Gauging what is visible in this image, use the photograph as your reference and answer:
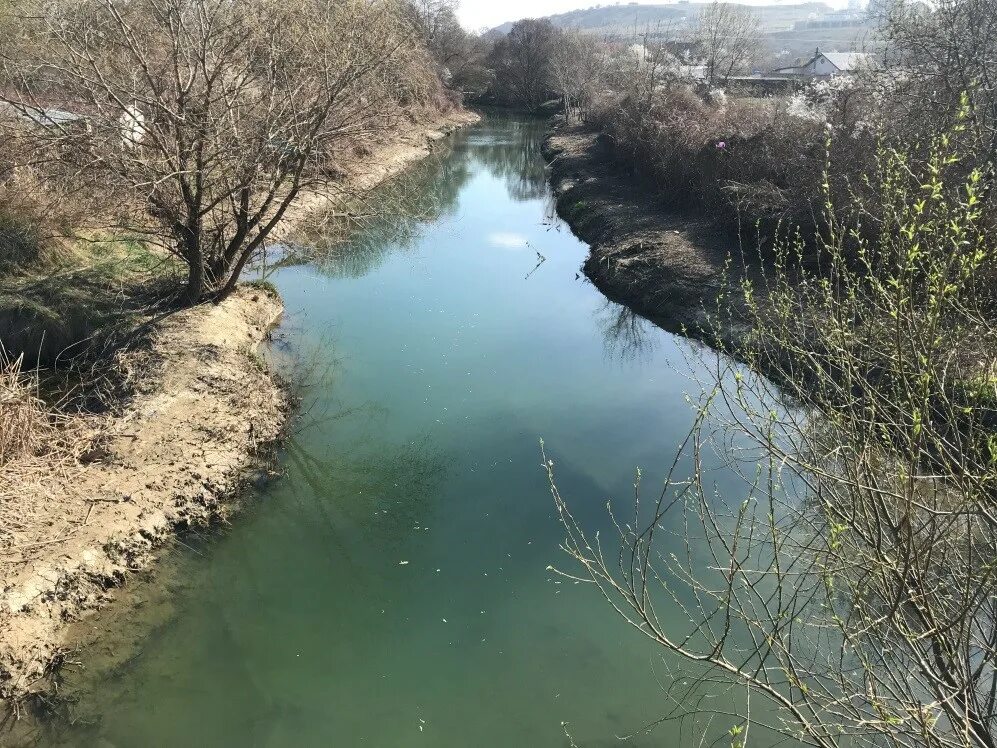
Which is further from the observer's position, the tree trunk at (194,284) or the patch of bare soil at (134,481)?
the tree trunk at (194,284)

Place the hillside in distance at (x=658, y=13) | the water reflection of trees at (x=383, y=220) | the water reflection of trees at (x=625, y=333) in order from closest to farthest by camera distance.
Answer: the water reflection of trees at (x=625, y=333)
the water reflection of trees at (x=383, y=220)
the hillside in distance at (x=658, y=13)

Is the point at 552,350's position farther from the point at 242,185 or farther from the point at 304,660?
the point at 304,660

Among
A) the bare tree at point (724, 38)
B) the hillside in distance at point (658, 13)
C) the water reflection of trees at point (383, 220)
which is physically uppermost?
the hillside in distance at point (658, 13)

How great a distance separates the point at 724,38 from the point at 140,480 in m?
33.8

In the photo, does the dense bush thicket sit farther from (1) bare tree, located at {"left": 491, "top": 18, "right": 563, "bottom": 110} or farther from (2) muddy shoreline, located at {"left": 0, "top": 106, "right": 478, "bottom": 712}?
(1) bare tree, located at {"left": 491, "top": 18, "right": 563, "bottom": 110}

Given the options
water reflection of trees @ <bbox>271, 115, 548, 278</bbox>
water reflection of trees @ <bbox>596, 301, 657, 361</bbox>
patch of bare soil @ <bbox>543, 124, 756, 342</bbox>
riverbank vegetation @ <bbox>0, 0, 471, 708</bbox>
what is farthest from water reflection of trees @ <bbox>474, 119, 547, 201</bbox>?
riverbank vegetation @ <bbox>0, 0, 471, 708</bbox>

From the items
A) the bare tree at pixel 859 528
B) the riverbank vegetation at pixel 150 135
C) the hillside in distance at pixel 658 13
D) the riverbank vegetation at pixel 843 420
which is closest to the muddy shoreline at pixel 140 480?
the riverbank vegetation at pixel 150 135

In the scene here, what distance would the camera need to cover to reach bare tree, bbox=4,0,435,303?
829 centimetres

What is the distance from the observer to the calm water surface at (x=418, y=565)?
16.4ft

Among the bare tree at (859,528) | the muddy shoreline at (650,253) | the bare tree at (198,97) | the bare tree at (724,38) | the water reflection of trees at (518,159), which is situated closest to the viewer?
the bare tree at (859,528)

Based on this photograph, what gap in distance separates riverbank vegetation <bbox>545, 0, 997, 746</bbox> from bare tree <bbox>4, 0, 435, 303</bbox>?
6.27 meters

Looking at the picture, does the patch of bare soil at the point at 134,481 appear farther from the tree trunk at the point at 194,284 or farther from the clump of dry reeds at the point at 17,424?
the tree trunk at the point at 194,284

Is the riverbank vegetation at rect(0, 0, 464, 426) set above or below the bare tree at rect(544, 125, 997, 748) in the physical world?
above

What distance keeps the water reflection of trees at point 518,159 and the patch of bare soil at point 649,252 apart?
236cm
